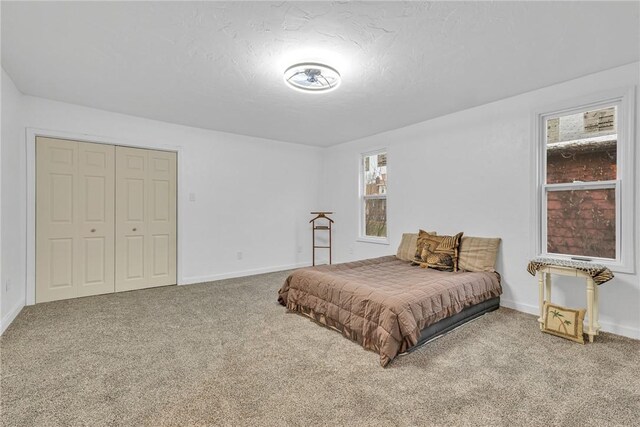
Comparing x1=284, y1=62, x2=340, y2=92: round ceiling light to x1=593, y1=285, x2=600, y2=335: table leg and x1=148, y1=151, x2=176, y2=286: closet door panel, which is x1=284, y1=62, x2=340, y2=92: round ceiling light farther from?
Result: x1=593, y1=285, x2=600, y2=335: table leg

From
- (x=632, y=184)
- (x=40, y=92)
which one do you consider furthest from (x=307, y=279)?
(x=40, y=92)

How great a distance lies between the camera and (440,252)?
3627mm

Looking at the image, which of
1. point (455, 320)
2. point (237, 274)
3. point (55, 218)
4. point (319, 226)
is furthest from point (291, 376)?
point (319, 226)

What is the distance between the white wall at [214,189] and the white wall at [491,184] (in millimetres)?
1753

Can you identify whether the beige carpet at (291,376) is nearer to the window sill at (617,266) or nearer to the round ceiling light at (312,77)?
the window sill at (617,266)

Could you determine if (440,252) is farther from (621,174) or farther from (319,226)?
(319,226)

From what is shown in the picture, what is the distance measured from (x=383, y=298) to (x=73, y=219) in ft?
12.6

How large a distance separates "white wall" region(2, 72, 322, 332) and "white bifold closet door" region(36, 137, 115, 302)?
17 centimetres

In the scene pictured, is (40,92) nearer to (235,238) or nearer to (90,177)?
(90,177)

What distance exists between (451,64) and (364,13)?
111 cm

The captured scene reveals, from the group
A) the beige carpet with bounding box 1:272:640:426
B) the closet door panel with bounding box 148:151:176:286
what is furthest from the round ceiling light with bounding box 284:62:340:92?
the closet door panel with bounding box 148:151:176:286

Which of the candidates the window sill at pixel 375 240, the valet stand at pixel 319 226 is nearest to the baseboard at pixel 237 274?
the valet stand at pixel 319 226

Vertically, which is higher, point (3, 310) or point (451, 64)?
point (451, 64)

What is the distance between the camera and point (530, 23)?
81.4 inches
